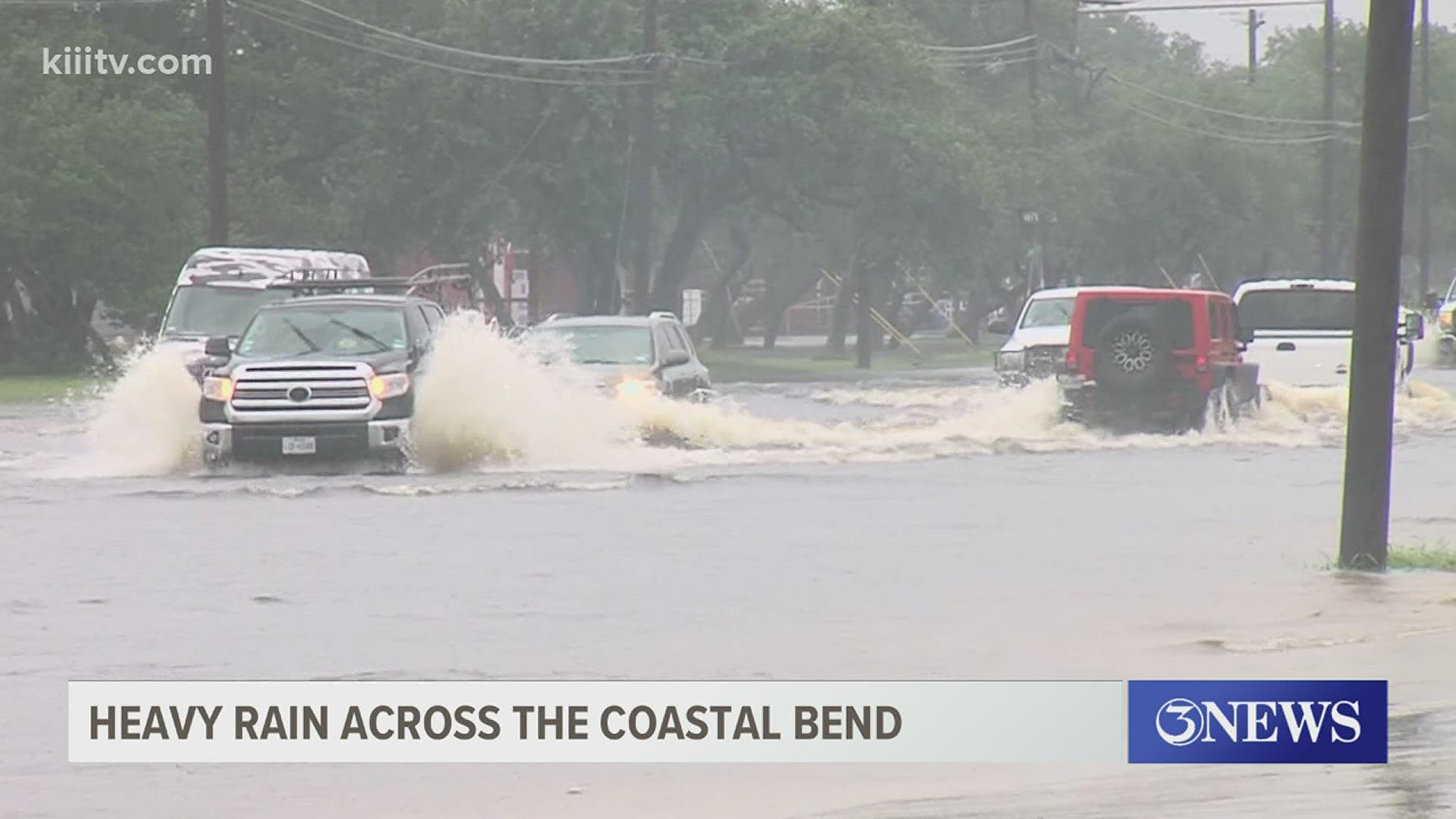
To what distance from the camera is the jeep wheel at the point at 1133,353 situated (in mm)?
30891

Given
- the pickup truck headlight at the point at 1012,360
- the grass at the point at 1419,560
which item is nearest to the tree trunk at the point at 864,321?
the pickup truck headlight at the point at 1012,360

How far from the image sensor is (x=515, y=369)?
87.8 feet

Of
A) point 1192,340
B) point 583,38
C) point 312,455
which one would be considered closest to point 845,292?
point 583,38

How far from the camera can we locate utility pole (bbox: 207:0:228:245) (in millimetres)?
43125

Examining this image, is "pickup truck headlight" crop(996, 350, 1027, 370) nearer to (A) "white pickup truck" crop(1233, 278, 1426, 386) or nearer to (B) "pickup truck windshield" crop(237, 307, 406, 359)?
(A) "white pickup truck" crop(1233, 278, 1426, 386)

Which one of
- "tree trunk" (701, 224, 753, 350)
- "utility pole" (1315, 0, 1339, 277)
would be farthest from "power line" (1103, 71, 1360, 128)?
"utility pole" (1315, 0, 1339, 277)

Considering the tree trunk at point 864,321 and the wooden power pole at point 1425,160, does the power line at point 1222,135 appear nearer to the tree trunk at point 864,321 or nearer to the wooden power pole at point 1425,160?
the wooden power pole at point 1425,160

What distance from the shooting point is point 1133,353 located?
3105cm

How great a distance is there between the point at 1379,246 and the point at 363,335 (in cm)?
1241

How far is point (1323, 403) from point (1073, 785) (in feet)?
90.9

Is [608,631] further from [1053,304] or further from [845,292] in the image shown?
[845,292]

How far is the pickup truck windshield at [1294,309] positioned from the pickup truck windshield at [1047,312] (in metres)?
2.80

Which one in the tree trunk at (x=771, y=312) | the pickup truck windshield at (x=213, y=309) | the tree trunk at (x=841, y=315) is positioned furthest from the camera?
the tree trunk at (x=771, y=312)

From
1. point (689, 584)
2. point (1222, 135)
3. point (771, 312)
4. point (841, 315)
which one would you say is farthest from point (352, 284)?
point (1222, 135)
